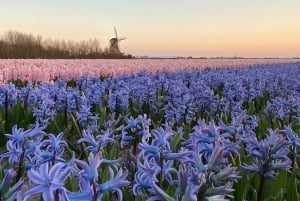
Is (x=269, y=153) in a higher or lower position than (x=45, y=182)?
lower

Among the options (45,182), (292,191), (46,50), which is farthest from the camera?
(46,50)

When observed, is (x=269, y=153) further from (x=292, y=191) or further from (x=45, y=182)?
(x=45, y=182)

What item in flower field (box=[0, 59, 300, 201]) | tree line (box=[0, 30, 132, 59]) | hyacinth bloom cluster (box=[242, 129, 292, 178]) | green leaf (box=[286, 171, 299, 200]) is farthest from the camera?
tree line (box=[0, 30, 132, 59])

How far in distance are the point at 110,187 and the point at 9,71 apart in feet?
39.7

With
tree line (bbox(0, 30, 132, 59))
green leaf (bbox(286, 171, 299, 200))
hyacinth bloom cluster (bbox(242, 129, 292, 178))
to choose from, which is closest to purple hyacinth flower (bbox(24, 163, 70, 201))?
hyacinth bloom cluster (bbox(242, 129, 292, 178))

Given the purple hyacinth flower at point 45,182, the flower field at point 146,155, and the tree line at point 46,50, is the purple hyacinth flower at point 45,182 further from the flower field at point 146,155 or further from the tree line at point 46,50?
the tree line at point 46,50

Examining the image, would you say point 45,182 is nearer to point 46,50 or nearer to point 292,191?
point 292,191

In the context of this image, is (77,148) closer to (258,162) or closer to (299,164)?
(299,164)

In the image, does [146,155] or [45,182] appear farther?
[146,155]

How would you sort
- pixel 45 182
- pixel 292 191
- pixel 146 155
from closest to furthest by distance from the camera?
pixel 45 182 → pixel 146 155 → pixel 292 191

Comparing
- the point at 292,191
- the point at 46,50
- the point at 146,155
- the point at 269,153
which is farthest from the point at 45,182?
the point at 46,50

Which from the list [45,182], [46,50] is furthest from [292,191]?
[46,50]

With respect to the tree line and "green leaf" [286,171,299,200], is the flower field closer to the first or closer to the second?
"green leaf" [286,171,299,200]

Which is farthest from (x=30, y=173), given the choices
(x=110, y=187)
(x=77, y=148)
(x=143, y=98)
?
(x=143, y=98)
